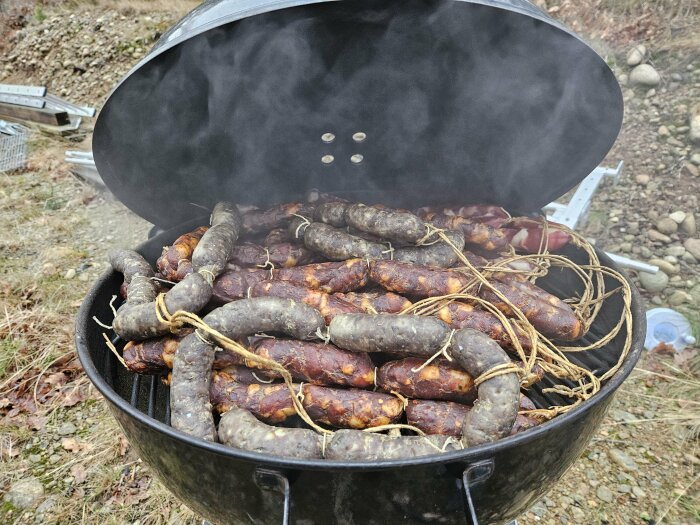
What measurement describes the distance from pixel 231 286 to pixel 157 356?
1.73ft

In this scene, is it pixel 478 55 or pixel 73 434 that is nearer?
pixel 478 55

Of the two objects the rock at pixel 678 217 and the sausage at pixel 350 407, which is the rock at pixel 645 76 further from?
the sausage at pixel 350 407

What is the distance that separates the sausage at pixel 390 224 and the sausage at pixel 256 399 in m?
1.15

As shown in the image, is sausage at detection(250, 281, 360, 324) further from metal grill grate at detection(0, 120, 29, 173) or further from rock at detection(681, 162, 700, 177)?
metal grill grate at detection(0, 120, 29, 173)

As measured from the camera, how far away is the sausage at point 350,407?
7.19ft

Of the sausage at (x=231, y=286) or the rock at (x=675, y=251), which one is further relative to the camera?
the rock at (x=675, y=251)

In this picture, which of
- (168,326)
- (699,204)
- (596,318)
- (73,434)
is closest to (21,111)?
(73,434)

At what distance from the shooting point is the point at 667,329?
4.66 meters

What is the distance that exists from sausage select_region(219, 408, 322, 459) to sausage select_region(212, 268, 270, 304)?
81 centimetres

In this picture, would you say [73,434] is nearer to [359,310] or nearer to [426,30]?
[359,310]

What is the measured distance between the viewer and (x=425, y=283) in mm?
2693

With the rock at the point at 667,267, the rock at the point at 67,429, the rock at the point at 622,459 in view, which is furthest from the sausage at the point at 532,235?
the rock at the point at 67,429

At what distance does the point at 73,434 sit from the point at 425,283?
337cm

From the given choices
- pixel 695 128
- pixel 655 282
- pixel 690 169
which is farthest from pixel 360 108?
pixel 695 128
